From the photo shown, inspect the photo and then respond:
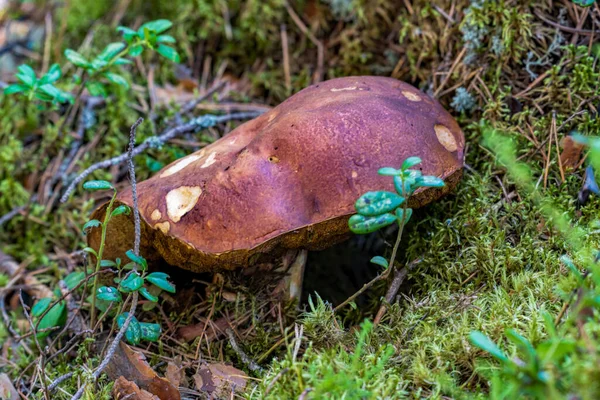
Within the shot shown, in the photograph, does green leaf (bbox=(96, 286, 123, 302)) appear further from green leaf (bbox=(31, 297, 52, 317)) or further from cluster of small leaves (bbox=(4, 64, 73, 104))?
cluster of small leaves (bbox=(4, 64, 73, 104))

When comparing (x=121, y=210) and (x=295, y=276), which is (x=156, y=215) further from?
(x=295, y=276)

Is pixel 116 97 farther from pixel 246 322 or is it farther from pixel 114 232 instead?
pixel 246 322

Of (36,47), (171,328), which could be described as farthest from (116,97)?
(171,328)

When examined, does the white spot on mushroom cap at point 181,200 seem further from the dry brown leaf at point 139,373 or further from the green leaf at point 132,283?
the dry brown leaf at point 139,373

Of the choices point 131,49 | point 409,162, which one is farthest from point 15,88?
point 409,162

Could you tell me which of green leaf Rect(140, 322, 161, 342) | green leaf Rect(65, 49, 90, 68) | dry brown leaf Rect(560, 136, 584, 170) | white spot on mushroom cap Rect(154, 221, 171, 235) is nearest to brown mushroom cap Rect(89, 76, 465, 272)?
white spot on mushroom cap Rect(154, 221, 171, 235)

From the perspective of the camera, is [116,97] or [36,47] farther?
[36,47]

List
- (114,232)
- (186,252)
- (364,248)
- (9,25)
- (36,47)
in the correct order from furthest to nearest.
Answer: (9,25)
(36,47)
(364,248)
(114,232)
(186,252)
